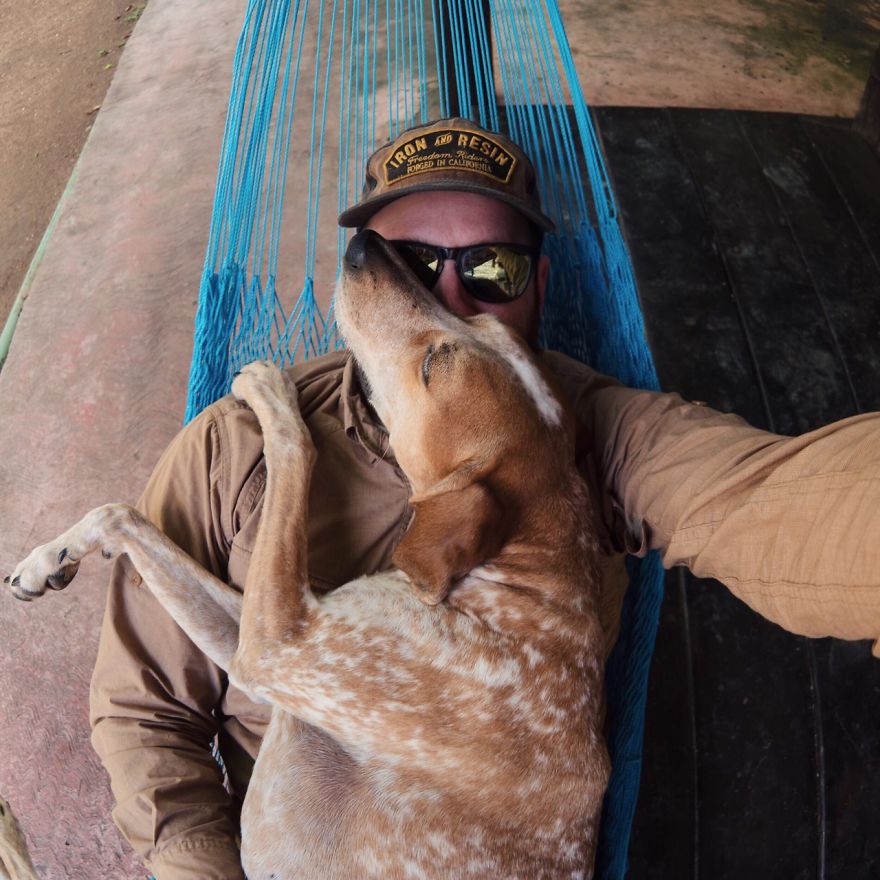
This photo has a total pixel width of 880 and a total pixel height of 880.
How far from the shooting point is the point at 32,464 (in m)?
2.58

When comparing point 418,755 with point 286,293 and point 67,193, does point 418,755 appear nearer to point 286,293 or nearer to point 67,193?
point 286,293

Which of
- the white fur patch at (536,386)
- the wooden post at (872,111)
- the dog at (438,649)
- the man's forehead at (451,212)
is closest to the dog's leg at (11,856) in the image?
the dog at (438,649)

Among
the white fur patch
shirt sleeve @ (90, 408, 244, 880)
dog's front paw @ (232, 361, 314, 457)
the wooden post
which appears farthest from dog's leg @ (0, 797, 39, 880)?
the wooden post

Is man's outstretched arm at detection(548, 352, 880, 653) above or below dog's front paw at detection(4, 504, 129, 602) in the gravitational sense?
above

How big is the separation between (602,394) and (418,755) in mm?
885

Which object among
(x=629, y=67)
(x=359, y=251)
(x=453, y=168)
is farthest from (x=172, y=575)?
(x=629, y=67)

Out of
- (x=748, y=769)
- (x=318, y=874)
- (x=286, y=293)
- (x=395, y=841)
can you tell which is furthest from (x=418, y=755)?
(x=286, y=293)

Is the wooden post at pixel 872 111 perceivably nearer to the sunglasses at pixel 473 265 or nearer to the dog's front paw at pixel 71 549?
the sunglasses at pixel 473 265

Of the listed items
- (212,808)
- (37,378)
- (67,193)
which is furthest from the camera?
(67,193)

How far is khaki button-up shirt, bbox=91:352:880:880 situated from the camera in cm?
130

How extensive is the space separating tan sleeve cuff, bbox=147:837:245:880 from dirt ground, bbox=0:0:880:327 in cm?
305

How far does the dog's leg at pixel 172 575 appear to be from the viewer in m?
1.48

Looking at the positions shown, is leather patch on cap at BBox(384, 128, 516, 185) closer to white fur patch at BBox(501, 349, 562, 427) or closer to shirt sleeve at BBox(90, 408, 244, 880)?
white fur patch at BBox(501, 349, 562, 427)

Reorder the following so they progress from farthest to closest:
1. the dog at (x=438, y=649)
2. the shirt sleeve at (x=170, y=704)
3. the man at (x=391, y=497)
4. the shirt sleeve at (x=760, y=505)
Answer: the shirt sleeve at (x=170, y=704) < the dog at (x=438, y=649) < the man at (x=391, y=497) < the shirt sleeve at (x=760, y=505)
